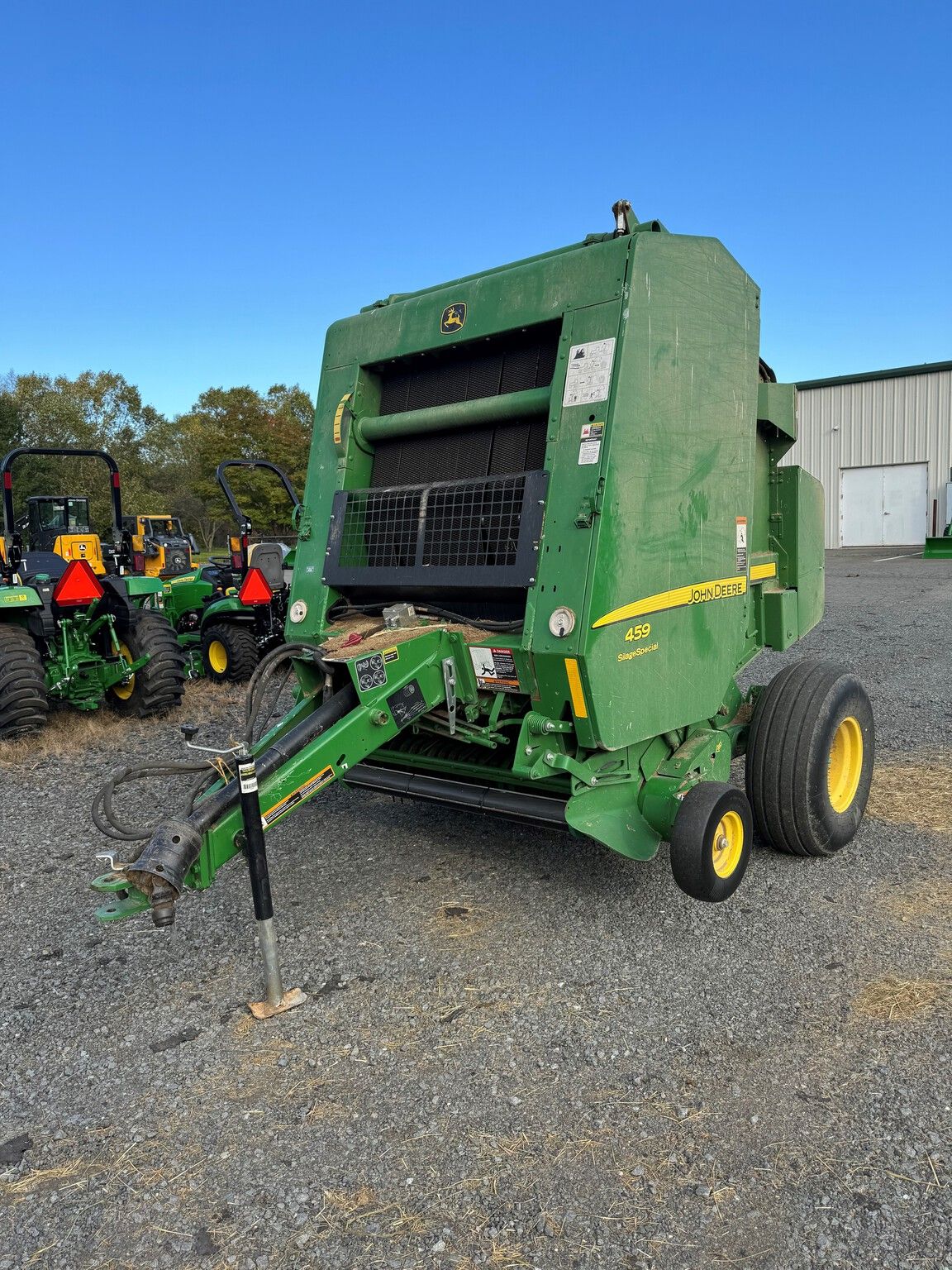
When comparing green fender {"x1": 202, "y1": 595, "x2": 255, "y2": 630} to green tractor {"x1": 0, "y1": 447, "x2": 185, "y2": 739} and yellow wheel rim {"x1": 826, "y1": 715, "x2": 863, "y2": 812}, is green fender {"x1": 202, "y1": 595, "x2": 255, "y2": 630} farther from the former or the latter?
yellow wheel rim {"x1": 826, "y1": 715, "x2": 863, "y2": 812}

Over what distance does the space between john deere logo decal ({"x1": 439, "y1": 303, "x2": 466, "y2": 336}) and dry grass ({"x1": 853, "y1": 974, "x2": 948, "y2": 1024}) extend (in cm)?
324

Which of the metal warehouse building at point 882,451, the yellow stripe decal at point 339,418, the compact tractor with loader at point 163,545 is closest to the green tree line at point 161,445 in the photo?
the compact tractor with loader at point 163,545

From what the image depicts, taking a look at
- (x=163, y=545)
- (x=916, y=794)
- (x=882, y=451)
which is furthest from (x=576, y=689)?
(x=882, y=451)

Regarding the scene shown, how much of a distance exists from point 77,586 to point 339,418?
449cm

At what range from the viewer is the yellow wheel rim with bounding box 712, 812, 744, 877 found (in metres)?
3.87

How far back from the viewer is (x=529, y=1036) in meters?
3.21

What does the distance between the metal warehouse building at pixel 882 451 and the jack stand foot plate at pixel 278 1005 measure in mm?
27730

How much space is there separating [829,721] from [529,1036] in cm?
231

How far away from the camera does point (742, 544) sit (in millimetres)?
4578

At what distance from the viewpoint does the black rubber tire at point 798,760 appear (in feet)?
14.9

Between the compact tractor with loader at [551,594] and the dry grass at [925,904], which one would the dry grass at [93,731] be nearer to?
the compact tractor with loader at [551,594]

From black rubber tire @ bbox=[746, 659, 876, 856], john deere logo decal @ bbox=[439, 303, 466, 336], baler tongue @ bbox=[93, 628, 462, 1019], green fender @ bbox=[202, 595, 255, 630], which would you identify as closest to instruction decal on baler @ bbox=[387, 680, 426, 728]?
baler tongue @ bbox=[93, 628, 462, 1019]

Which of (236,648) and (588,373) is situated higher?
(588,373)

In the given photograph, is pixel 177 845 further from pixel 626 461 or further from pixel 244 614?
pixel 244 614
